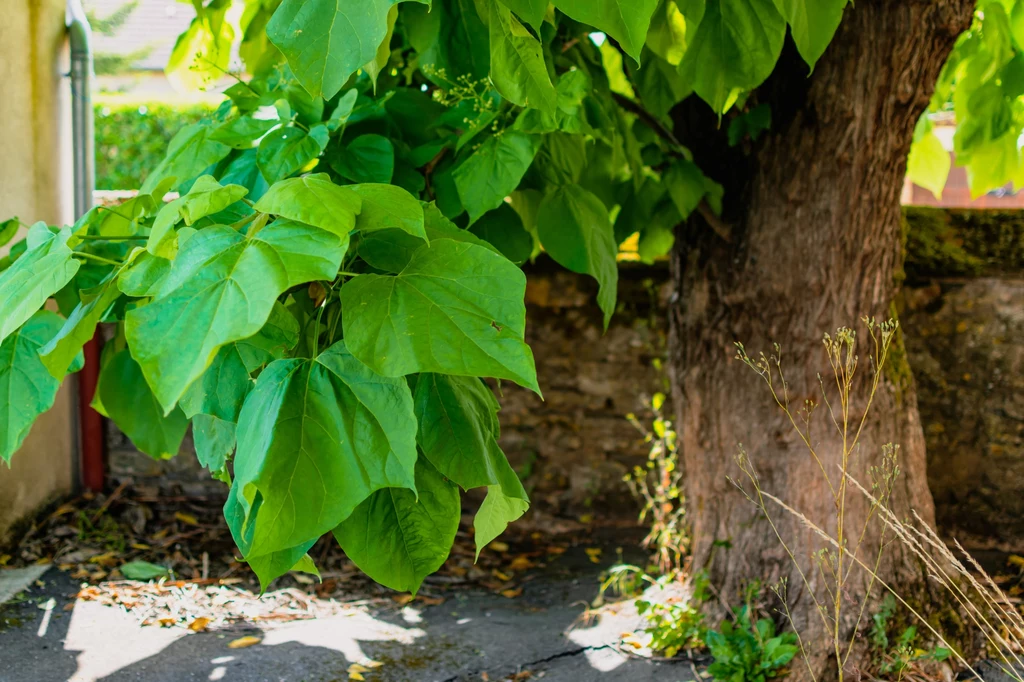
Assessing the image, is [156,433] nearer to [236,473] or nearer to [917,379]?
[236,473]

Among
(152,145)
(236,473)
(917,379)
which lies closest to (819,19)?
(236,473)

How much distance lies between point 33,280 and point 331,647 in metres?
1.95

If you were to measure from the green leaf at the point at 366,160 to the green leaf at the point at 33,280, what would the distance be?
58 cm

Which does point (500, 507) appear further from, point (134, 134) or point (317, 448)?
point (134, 134)

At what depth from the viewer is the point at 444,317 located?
3.71ft

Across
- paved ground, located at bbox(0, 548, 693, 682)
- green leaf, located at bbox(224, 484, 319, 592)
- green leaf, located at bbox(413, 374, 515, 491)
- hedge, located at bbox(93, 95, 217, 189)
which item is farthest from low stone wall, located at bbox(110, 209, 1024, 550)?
hedge, located at bbox(93, 95, 217, 189)

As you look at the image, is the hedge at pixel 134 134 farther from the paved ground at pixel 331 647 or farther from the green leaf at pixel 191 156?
the green leaf at pixel 191 156

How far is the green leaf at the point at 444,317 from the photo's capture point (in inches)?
42.6

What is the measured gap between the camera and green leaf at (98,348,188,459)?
1919 millimetres

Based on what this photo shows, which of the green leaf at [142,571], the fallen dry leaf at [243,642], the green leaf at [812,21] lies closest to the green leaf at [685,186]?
the green leaf at [812,21]

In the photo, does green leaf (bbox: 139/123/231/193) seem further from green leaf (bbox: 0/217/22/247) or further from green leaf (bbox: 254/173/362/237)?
green leaf (bbox: 254/173/362/237)

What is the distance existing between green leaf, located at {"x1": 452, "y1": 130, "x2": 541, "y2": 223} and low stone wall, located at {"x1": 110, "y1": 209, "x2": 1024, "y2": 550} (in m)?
2.55

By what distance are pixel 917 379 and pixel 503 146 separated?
311 centimetres

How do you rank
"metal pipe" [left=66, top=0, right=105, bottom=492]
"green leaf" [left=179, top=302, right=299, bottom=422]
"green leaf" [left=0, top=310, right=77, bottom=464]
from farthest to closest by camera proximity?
"metal pipe" [left=66, top=0, right=105, bottom=492] < "green leaf" [left=0, top=310, right=77, bottom=464] < "green leaf" [left=179, top=302, right=299, bottom=422]
